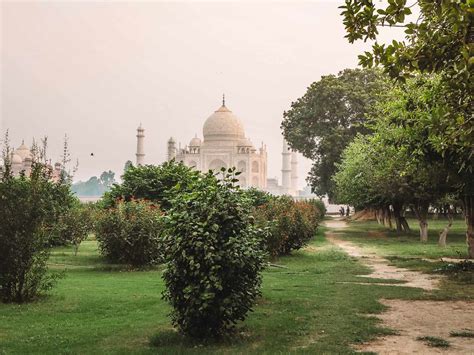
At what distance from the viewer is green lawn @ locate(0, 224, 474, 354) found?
23.1 feet

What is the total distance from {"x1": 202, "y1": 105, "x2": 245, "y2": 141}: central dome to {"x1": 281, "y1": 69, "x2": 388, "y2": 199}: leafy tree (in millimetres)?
46487

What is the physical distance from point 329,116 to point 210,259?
1513 inches

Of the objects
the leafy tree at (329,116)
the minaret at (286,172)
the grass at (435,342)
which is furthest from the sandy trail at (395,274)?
the minaret at (286,172)

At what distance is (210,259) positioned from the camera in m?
6.91

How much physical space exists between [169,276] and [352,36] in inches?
154

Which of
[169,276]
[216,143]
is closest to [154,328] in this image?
[169,276]

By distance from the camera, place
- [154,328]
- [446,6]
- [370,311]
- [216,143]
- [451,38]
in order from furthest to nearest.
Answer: [216,143], [370,311], [154,328], [451,38], [446,6]

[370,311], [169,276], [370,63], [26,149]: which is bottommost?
[370,311]

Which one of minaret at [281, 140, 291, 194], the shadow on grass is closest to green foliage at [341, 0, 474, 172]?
the shadow on grass

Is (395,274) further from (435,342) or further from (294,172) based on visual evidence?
(294,172)

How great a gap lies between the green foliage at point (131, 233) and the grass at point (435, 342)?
9.15 meters

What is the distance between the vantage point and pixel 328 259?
18859mm

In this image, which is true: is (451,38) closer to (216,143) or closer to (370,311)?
(370,311)

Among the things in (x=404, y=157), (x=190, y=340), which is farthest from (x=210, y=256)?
(x=404, y=157)
